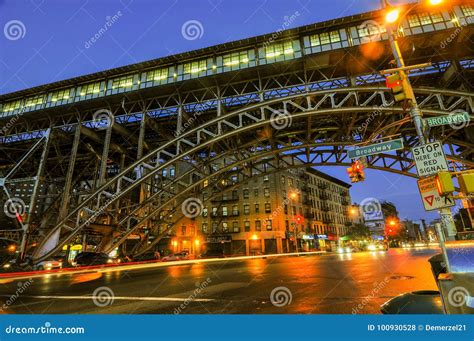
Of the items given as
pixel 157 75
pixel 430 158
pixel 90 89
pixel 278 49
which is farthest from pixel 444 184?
pixel 90 89

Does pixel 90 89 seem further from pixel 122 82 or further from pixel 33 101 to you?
pixel 33 101

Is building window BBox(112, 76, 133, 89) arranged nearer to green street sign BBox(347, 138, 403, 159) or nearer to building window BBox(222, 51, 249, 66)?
building window BBox(222, 51, 249, 66)

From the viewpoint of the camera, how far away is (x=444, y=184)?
4.66 m

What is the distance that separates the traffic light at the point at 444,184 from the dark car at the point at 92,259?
21.5 m

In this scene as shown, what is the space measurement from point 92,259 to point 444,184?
74.2ft

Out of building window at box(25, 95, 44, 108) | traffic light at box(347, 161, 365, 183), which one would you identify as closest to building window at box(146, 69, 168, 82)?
building window at box(25, 95, 44, 108)

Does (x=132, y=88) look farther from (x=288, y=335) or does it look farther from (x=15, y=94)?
(x=288, y=335)

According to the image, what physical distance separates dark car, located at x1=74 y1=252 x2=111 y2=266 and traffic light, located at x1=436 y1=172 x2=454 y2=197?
21.5m

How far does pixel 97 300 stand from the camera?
721cm

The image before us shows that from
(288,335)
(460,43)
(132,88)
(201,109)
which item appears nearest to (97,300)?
(288,335)

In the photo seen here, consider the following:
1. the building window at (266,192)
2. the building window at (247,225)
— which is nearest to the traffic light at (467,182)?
the building window at (266,192)

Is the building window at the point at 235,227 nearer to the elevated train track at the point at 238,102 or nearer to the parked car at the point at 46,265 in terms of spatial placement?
the elevated train track at the point at 238,102

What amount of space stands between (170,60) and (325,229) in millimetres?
49587

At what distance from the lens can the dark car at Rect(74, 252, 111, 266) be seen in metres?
20.1
